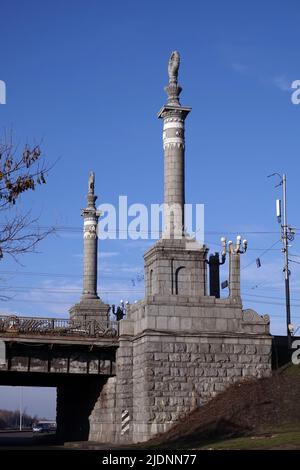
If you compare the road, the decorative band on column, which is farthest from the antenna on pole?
the road

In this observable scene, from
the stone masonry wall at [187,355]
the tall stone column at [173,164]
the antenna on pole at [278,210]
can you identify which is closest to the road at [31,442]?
the stone masonry wall at [187,355]

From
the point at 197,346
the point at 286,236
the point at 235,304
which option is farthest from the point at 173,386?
the point at 286,236

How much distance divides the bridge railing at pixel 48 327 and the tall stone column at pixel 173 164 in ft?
20.9

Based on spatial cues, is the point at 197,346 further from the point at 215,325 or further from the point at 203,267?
the point at 203,267

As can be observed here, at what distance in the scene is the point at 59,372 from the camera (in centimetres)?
4306

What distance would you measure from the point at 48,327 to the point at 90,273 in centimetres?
1756

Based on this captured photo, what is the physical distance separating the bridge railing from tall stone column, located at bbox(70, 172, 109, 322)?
14.9 metres

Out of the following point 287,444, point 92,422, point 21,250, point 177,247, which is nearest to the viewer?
point 21,250

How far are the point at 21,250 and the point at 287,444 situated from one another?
1085cm

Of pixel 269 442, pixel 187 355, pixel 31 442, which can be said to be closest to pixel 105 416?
pixel 187 355

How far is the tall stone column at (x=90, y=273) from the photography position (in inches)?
2344

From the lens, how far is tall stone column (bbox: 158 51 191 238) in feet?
133

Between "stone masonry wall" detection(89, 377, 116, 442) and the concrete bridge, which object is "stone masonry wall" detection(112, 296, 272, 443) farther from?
the concrete bridge

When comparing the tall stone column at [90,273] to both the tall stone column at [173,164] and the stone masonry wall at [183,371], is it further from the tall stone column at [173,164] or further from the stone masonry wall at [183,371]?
the stone masonry wall at [183,371]
